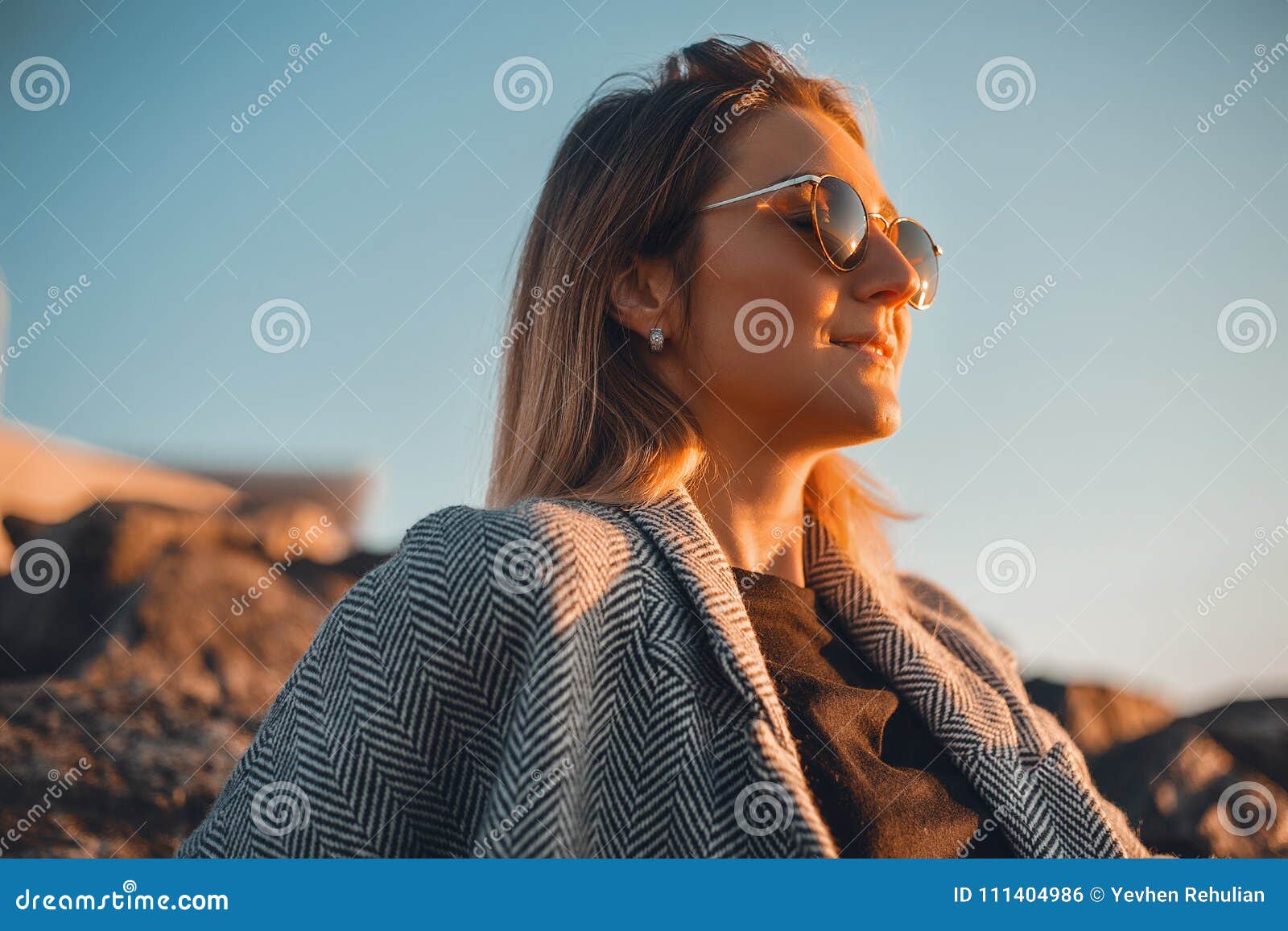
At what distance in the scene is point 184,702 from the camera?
3516mm

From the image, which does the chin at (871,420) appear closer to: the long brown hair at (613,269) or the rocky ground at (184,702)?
the long brown hair at (613,269)

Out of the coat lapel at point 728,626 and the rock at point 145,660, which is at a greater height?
the coat lapel at point 728,626

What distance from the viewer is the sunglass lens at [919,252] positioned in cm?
247

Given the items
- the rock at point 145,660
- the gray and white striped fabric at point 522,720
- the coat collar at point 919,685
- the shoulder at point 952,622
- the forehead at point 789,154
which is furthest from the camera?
the rock at point 145,660

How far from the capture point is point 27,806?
3.14m

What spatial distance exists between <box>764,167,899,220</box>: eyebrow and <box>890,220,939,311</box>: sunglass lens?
0.23ft

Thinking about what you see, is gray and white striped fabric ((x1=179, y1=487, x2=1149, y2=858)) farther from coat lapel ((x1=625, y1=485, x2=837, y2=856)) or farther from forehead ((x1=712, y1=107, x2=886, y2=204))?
forehead ((x1=712, y1=107, x2=886, y2=204))

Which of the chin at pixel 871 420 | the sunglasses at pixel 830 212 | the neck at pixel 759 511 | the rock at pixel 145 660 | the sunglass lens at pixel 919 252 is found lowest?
the rock at pixel 145 660

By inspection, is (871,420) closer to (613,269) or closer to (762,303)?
(762,303)

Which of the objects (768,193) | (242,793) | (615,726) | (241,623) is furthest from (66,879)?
(768,193)

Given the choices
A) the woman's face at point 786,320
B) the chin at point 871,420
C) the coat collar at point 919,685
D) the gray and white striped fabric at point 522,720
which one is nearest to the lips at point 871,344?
the woman's face at point 786,320

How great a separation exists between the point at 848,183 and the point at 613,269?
631 mm

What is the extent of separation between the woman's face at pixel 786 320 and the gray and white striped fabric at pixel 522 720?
24.7 inches

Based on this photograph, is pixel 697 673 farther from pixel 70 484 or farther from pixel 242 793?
pixel 70 484
